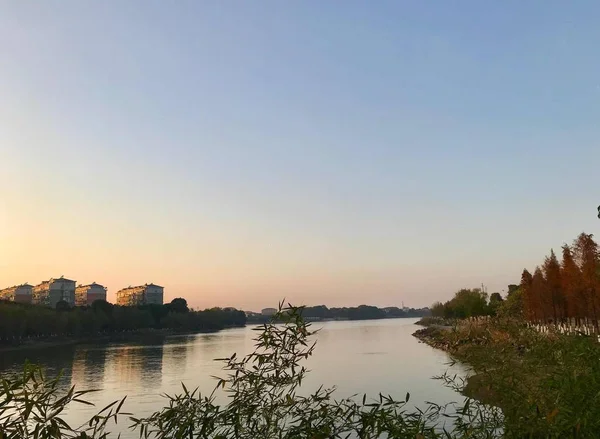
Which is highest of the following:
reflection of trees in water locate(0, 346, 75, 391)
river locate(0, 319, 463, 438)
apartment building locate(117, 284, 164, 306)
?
apartment building locate(117, 284, 164, 306)

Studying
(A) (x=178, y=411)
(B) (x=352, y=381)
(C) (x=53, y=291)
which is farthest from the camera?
(C) (x=53, y=291)

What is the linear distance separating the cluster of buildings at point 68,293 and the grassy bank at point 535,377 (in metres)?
133

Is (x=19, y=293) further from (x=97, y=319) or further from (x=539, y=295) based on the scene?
(x=539, y=295)

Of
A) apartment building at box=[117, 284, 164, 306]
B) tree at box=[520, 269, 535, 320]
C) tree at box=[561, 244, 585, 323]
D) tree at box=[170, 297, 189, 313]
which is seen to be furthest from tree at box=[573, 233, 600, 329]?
apartment building at box=[117, 284, 164, 306]

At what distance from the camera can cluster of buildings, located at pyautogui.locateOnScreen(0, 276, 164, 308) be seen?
464 feet

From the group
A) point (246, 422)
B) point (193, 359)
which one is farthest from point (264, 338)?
point (193, 359)

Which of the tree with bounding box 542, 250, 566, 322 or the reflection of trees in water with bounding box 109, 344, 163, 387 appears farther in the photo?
the tree with bounding box 542, 250, 566, 322

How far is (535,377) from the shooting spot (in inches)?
174

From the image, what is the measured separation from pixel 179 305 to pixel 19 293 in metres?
63.4

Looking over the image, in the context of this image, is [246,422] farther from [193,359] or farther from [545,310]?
[545,310]

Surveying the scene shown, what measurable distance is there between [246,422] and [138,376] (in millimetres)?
32741

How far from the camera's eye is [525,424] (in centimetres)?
357

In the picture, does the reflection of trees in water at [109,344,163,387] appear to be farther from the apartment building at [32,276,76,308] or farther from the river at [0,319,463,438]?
the apartment building at [32,276,76,308]

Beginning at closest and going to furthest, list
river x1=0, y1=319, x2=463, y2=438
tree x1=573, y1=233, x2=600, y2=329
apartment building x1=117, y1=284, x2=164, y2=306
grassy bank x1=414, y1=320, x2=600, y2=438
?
grassy bank x1=414, y1=320, x2=600, y2=438 < river x1=0, y1=319, x2=463, y2=438 < tree x1=573, y1=233, x2=600, y2=329 < apartment building x1=117, y1=284, x2=164, y2=306
